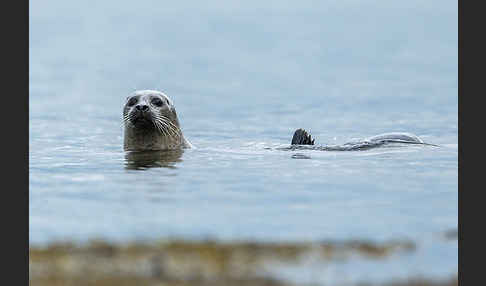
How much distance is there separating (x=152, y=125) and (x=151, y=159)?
1.06 metres

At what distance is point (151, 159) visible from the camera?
16.1 m

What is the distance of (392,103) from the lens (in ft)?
91.7

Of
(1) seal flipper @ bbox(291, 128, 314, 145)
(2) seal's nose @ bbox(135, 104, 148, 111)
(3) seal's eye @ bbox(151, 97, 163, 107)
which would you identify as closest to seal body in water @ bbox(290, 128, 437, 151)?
(1) seal flipper @ bbox(291, 128, 314, 145)

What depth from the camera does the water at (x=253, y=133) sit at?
10984 mm

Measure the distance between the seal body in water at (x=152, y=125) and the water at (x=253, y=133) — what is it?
47 centimetres

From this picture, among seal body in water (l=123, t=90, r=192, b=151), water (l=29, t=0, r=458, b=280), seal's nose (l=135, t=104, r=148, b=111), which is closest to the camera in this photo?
water (l=29, t=0, r=458, b=280)

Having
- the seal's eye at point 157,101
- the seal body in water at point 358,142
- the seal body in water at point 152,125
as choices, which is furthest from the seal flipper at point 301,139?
the seal's eye at point 157,101

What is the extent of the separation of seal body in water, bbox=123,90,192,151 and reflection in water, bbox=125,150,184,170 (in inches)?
10.0

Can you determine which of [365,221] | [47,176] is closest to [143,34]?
→ [47,176]

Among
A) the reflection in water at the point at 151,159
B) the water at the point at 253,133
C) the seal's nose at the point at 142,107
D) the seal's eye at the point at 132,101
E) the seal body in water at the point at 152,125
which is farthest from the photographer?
the seal's eye at the point at 132,101

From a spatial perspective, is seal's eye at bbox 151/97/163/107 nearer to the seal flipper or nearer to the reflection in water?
the reflection in water

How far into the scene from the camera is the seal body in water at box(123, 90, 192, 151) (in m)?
16.8

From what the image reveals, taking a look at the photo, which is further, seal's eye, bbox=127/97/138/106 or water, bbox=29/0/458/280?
seal's eye, bbox=127/97/138/106

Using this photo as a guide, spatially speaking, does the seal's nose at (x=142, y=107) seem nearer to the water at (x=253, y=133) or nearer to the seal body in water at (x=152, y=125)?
the seal body in water at (x=152, y=125)
